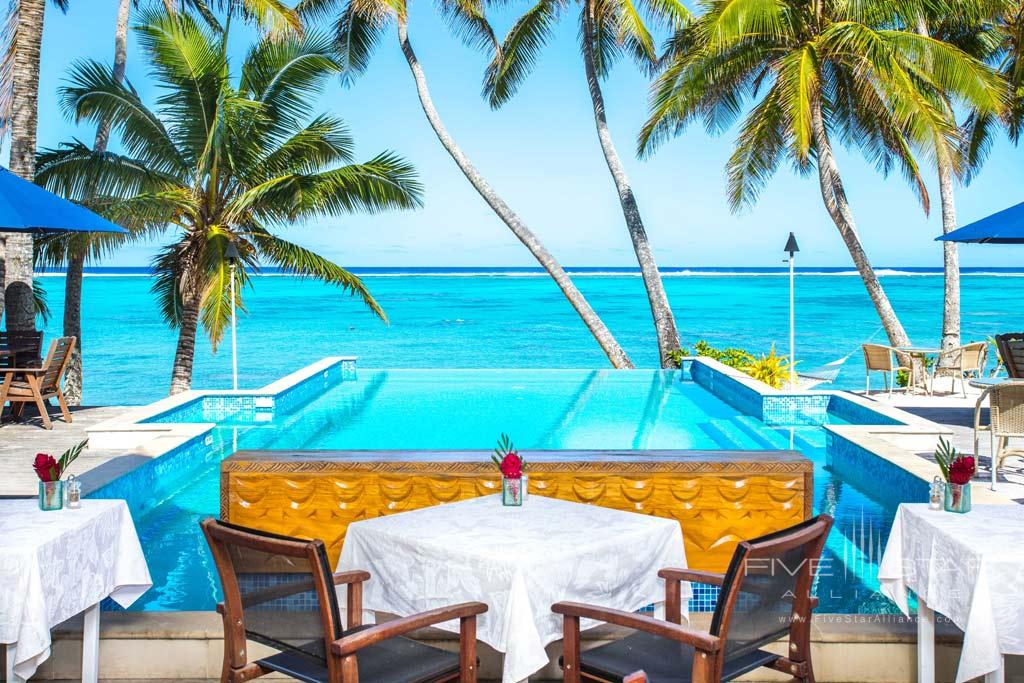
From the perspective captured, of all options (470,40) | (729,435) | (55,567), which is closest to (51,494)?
(55,567)

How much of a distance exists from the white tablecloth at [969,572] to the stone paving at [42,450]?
4.57m

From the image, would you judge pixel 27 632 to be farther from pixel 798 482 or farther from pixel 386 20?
pixel 386 20

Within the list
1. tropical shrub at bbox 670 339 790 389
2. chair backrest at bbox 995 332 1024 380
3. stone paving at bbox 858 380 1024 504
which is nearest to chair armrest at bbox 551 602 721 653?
stone paving at bbox 858 380 1024 504

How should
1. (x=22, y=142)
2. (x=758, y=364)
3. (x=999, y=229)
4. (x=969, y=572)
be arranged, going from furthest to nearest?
1. (x=758, y=364)
2. (x=22, y=142)
3. (x=999, y=229)
4. (x=969, y=572)

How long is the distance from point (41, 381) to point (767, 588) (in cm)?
789

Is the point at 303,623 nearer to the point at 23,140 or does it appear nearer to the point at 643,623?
the point at 643,623

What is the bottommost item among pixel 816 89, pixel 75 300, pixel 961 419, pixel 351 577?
pixel 961 419

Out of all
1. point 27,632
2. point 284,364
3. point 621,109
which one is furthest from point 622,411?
point 621,109

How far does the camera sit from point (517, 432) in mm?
10906

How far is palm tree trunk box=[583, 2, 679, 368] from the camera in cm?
1741

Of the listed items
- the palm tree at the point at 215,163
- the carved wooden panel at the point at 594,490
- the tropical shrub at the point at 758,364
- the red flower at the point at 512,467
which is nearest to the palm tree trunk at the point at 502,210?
the tropical shrub at the point at 758,364

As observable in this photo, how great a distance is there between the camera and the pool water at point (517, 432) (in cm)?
551

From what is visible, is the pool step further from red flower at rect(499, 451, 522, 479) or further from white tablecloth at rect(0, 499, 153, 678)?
white tablecloth at rect(0, 499, 153, 678)

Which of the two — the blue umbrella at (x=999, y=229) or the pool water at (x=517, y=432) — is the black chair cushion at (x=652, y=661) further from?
the blue umbrella at (x=999, y=229)
